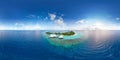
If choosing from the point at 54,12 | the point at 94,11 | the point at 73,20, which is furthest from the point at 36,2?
the point at 94,11

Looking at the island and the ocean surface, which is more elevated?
the island

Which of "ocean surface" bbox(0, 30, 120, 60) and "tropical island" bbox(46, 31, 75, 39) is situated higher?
"tropical island" bbox(46, 31, 75, 39)

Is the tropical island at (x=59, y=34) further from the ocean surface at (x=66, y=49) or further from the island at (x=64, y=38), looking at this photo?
the ocean surface at (x=66, y=49)

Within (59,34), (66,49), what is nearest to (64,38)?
(59,34)

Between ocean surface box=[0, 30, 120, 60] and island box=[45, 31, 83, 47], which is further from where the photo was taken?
island box=[45, 31, 83, 47]

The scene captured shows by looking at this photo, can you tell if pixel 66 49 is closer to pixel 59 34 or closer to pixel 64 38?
pixel 64 38

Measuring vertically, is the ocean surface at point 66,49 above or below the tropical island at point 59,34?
below

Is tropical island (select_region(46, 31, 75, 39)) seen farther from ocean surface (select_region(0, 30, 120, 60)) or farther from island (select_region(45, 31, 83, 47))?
ocean surface (select_region(0, 30, 120, 60))

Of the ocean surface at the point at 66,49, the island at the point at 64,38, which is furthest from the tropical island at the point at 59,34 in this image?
the ocean surface at the point at 66,49

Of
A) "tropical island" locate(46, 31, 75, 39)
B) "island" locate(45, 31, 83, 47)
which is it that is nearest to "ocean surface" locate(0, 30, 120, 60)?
"island" locate(45, 31, 83, 47)
